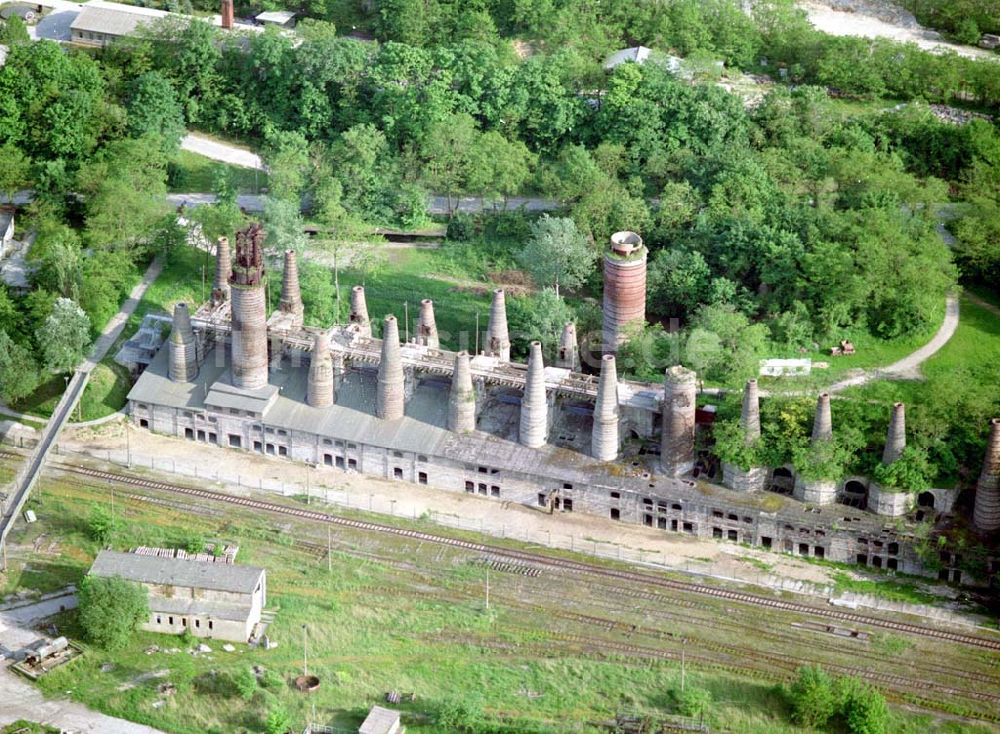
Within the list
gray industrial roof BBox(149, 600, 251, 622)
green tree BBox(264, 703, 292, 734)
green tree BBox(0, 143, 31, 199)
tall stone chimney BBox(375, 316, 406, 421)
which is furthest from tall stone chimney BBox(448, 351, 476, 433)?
green tree BBox(0, 143, 31, 199)

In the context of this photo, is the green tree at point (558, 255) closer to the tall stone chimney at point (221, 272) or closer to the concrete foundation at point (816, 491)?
the tall stone chimney at point (221, 272)

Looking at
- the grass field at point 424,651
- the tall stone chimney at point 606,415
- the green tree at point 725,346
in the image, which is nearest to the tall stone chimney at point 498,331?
the tall stone chimney at point 606,415

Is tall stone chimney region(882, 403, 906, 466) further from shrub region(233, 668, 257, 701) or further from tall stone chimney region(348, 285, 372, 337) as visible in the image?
shrub region(233, 668, 257, 701)

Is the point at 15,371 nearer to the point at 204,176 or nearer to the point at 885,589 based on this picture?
the point at 204,176

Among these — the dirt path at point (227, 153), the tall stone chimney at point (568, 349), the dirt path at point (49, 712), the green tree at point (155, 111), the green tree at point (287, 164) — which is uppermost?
the green tree at point (155, 111)

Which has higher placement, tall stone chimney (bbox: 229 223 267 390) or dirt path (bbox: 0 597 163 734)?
tall stone chimney (bbox: 229 223 267 390)

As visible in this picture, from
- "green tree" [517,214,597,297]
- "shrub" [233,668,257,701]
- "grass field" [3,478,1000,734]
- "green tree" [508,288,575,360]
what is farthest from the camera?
"green tree" [517,214,597,297]
